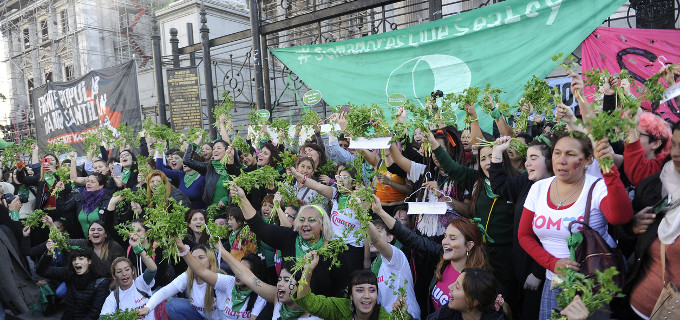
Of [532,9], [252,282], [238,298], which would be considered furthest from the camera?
[532,9]

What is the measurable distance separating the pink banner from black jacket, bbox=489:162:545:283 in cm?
326

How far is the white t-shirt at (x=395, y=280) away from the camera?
3516 millimetres

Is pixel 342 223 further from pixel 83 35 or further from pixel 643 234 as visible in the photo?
pixel 83 35

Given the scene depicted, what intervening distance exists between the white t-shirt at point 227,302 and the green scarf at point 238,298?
3 cm

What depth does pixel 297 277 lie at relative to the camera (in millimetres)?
3639

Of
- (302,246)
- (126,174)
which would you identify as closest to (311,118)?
(302,246)

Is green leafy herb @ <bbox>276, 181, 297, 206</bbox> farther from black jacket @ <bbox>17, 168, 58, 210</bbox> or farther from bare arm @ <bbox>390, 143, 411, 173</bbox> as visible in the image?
black jacket @ <bbox>17, 168, 58, 210</bbox>

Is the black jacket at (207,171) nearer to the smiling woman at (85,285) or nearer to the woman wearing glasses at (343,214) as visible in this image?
the smiling woman at (85,285)

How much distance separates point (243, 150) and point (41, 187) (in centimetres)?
378

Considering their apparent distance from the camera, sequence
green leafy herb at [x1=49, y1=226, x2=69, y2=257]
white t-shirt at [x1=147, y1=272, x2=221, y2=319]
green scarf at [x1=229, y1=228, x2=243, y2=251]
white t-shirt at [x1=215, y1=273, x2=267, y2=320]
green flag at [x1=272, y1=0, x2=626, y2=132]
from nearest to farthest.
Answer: white t-shirt at [x1=215, y1=273, x2=267, y2=320] < white t-shirt at [x1=147, y1=272, x2=221, y2=319] < green scarf at [x1=229, y1=228, x2=243, y2=251] < green leafy herb at [x1=49, y1=226, x2=69, y2=257] < green flag at [x1=272, y1=0, x2=626, y2=132]

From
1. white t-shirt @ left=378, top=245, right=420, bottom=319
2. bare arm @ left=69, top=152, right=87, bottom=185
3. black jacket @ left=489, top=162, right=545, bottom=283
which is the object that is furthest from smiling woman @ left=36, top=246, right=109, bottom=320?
black jacket @ left=489, top=162, right=545, bottom=283

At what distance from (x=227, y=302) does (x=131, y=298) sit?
1097mm

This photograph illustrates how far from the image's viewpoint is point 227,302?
13.9 feet

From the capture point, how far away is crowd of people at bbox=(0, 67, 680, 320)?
8.63 feet
